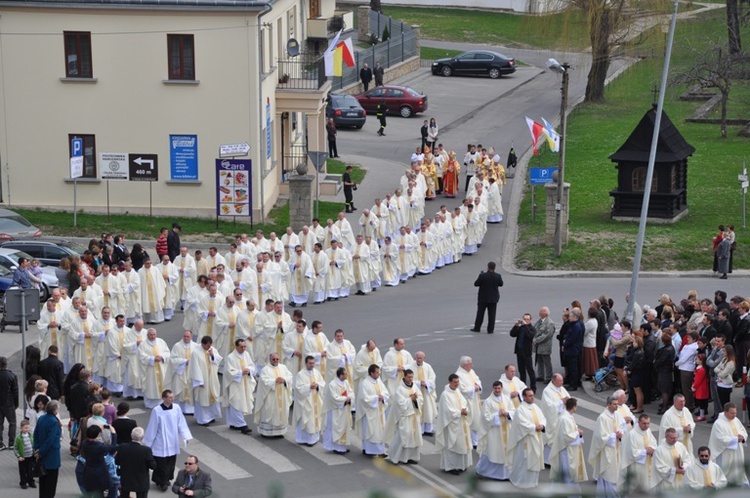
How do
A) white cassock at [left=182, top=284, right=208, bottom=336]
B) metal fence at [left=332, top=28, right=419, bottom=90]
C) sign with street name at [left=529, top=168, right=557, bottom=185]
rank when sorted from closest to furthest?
white cassock at [left=182, top=284, right=208, bottom=336], sign with street name at [left=529, top=168, right=557, bottom=185], metal fence at [left=332, top=28, right=419, bottom=90]

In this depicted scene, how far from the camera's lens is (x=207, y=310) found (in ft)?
75.6

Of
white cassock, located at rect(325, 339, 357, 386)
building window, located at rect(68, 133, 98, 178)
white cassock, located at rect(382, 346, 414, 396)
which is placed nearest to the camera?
white cassock, located at rect(382, 346, 414, 396)

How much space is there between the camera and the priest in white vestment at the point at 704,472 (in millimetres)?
15539

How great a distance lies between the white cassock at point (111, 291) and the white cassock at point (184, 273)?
1651mm

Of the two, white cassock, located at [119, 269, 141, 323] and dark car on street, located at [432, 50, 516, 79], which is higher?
dark car on street, located at [432, 50, 516, 79]

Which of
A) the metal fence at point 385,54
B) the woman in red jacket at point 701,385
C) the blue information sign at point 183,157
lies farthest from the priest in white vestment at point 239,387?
the metal fence at point 385,54

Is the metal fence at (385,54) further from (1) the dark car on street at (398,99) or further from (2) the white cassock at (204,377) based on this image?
(2) the white cassock at (204,377)

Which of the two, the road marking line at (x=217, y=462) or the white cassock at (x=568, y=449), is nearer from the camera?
the white cassock at (x=568, y=449)

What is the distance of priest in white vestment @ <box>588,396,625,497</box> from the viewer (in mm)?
16609

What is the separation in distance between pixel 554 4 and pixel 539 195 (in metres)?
14.4

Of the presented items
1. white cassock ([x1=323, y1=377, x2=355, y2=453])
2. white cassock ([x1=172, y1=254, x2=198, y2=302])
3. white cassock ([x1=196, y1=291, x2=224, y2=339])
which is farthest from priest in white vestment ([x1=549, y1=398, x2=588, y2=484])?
white cassock ([x1=172, y1=254, x2=198, y2=302])

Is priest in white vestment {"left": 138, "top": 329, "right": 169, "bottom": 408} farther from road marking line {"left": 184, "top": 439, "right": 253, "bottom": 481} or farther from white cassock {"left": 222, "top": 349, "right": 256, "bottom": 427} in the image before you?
road marking line {"left": 184, "top": 439, "right": 253, "bottom": 481}

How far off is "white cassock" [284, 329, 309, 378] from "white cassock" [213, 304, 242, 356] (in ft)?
6.67

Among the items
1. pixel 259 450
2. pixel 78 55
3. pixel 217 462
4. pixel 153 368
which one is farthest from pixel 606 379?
pixel 78 55
